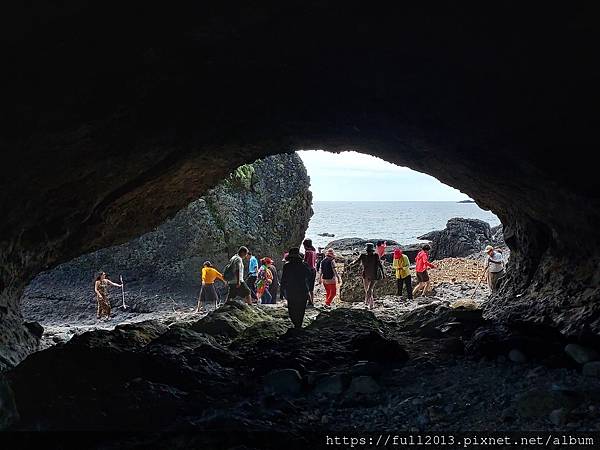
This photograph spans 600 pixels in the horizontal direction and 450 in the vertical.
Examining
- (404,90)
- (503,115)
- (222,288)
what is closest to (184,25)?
(404,90)

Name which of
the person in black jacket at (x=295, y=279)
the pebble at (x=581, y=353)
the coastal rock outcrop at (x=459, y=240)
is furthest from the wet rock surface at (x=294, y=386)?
the coastal rock outcrop at (x=459, y=240)

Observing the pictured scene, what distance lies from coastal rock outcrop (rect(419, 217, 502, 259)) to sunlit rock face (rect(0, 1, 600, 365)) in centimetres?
3500

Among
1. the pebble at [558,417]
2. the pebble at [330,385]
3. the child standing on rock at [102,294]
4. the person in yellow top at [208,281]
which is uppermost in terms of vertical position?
the pebble at [558,417]

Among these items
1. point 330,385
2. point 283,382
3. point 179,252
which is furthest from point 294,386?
point 179,252

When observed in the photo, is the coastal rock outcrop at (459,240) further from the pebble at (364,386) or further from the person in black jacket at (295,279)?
the pebble at (364,386)

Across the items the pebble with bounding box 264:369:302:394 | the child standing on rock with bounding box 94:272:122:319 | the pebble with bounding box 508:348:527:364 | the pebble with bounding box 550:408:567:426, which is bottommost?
the child standing on rock with bounding box 94:272:122:319

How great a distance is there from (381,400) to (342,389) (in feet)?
2.25

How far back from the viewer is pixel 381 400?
6395 millimetres

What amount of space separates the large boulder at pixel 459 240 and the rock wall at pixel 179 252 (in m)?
22.7

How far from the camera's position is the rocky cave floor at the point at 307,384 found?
546cm

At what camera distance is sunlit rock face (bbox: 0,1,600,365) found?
5914 millimetres

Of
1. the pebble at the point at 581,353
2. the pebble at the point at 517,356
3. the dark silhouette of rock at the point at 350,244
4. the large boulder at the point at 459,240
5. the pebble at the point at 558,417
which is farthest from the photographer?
the dark silhouette of rock at the point at 350,244

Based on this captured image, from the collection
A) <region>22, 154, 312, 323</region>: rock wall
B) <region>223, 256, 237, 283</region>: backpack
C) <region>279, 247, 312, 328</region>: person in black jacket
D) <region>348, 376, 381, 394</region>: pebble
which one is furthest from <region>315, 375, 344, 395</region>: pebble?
<region>22, 154, 312, 323</region>: rock wall

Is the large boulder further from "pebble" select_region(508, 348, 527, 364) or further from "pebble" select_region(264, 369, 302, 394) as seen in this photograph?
"pebble" select_region(264, 369, 302, 394)
